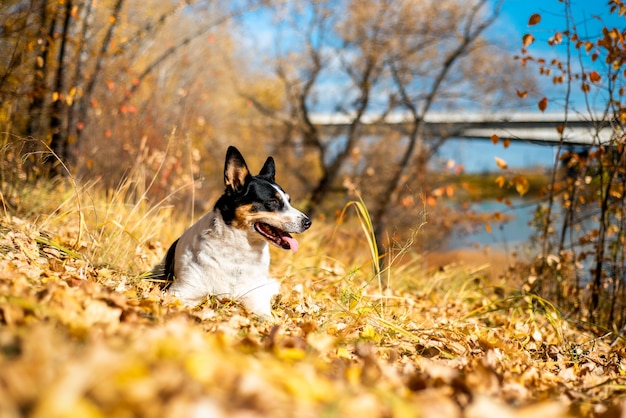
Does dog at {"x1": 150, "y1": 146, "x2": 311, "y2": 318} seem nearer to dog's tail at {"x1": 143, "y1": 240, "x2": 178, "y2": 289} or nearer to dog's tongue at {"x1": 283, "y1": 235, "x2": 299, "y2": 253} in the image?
dog's tongue at {"x1": 283, "y1": 235, "x2": 299, "y2": 253}

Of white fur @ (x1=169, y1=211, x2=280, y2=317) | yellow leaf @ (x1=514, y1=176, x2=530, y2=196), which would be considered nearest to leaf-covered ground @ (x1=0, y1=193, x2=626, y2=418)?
white fur @ (x1=169, y1=211, x2=280, y2=317)

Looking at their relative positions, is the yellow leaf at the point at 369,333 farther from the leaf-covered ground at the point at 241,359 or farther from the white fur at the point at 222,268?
the white fur at the point at 222,268

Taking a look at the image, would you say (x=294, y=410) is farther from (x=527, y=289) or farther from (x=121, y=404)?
(x=527, y=289)

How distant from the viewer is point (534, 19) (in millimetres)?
4480

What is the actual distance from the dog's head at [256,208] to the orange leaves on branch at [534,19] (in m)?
2.50

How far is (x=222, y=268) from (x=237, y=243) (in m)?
0.19

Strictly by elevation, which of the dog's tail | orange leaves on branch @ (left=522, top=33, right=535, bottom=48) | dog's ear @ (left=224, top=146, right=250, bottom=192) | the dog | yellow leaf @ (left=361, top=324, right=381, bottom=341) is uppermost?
orange leaves on branch @ (left=522, top=33, right=535, bottom=48)

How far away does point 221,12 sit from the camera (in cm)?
1157

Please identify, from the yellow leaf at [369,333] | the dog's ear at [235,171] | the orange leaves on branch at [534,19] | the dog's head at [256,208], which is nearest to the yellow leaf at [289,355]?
the yellow leaf at [369,333]

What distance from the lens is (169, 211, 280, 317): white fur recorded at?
3.55 meters

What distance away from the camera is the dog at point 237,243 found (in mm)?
3562

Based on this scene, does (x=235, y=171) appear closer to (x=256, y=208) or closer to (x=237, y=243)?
(x=256, y=208)

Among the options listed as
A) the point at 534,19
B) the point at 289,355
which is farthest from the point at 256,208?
the point at 534,19

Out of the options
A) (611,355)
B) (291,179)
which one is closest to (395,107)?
(291,179)
